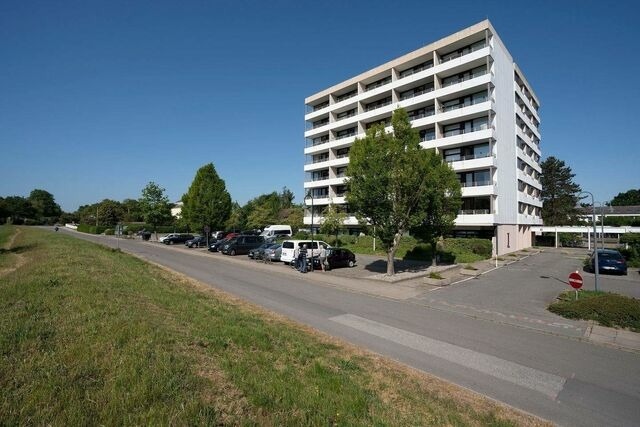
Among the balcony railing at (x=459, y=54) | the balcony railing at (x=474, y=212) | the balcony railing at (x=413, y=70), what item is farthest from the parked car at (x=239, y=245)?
the balcony railing at (x=459, y=54)

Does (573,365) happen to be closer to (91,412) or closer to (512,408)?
(512,408)

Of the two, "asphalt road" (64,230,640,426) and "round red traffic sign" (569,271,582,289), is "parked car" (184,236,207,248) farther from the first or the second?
"round red traffic sign" (569,271,582,289)

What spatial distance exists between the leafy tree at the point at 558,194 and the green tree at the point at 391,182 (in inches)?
2245

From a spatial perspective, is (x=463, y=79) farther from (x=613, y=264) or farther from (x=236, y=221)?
(x=236, y=221)

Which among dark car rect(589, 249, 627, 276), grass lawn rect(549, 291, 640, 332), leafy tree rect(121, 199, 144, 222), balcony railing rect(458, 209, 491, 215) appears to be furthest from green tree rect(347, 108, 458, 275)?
leafy tree rect(121, 199, 144, 222)

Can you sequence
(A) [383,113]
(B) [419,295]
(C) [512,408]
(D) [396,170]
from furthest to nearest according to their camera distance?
(A) [383,113], (D) [396,170], (B) [419,295], (C) [512,408]

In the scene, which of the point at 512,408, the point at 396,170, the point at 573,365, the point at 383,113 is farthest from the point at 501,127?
the point at 512,408

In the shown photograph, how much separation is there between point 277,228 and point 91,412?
43773mm

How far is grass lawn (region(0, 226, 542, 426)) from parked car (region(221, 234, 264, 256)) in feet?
82.0

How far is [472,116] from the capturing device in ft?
113

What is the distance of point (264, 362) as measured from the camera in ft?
19.1

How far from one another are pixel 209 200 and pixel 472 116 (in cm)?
3343

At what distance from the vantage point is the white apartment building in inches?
1323

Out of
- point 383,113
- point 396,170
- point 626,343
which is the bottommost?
point 626,343
